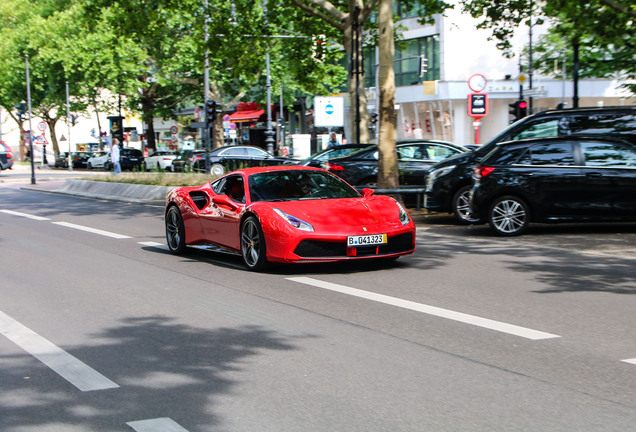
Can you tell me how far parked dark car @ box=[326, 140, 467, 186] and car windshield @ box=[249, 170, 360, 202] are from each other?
899 centimetres

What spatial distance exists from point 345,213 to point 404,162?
418 inches

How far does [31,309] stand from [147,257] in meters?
3.90

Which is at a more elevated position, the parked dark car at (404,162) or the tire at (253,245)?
the parked dark car at (404,162)

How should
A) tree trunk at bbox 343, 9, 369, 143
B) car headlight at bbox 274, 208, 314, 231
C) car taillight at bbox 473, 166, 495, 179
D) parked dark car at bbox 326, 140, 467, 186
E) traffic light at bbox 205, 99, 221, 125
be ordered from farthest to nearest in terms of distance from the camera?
1. traffic light at bbox 205, 99, 221, 125
2. tree trunk at bbox 343, 9, 369, 143
3. parked dark car at bbox 326, 140, 467, 186
4. car taillight at bbox 473, 166, 495, 179
5. car headlight at bbox 274, 208, 314, 231

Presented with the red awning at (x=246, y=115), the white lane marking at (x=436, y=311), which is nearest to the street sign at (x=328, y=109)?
the white lane marking at (x=436, y=311)

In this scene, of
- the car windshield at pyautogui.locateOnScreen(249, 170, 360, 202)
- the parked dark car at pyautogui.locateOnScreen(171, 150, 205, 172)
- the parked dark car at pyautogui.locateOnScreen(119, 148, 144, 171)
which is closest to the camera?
the car windshield at pyautogui.locateOnScreen(249, 170, 360, 202)

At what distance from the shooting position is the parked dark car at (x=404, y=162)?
19.7m

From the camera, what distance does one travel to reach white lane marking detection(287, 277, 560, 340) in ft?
20.6

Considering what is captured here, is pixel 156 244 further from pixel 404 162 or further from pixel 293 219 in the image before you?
pixel 404 162

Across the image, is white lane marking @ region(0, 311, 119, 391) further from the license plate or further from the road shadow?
the license plate

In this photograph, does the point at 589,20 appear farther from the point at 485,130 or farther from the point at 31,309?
the point at 485,130

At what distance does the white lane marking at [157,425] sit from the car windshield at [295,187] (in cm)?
593

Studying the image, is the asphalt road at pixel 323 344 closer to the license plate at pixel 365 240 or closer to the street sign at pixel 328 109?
the license plate at pixel 365 240

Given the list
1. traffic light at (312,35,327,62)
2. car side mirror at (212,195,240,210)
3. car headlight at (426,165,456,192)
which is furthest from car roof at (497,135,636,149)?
traffic light at (312,35,327,62)
